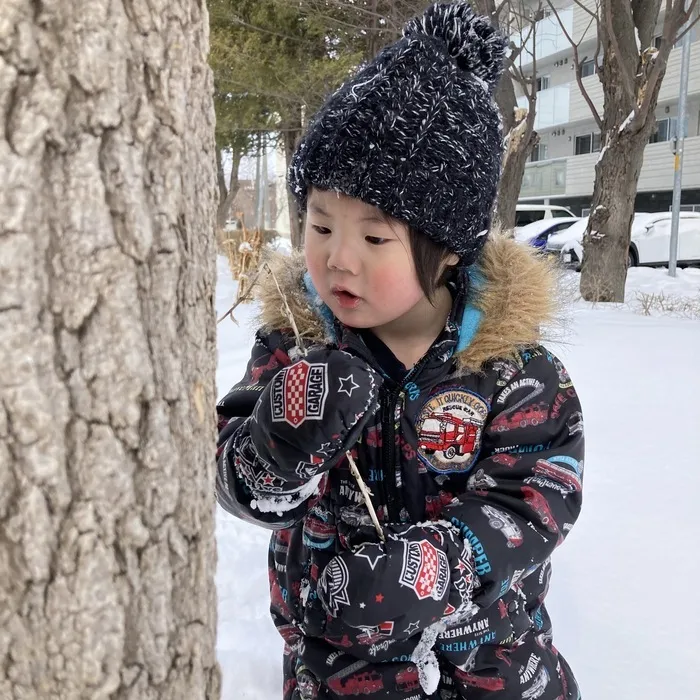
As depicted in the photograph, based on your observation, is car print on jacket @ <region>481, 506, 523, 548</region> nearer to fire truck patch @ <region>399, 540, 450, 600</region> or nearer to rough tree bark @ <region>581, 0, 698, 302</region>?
fire truck patch @ <region>399, 540, 450, 600</region>

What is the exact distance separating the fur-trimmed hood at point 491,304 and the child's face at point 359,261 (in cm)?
15

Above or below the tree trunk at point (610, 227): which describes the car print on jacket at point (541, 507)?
below

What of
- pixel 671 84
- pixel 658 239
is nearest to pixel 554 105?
pixel 671 84

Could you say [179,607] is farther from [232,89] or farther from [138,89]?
[232,89]

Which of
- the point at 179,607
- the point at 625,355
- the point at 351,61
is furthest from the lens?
the point at 351,61

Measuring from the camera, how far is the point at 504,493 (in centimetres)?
128

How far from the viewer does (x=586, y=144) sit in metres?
22.4

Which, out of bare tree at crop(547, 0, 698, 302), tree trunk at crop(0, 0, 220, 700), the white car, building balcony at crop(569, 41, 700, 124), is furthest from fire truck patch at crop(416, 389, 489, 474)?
building balcony at crop(569, 41, 700, 124)

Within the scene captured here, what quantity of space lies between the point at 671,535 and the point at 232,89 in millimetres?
9222

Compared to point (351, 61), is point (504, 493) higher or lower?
lower

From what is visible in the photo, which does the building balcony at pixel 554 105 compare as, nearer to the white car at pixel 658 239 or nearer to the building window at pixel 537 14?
the white car at pixel 658 239

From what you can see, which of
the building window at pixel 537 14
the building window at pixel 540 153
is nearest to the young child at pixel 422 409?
the building window at pixel 537 14

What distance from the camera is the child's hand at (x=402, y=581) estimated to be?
3.66ft

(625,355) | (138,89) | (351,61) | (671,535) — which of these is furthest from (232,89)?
(138,89)
